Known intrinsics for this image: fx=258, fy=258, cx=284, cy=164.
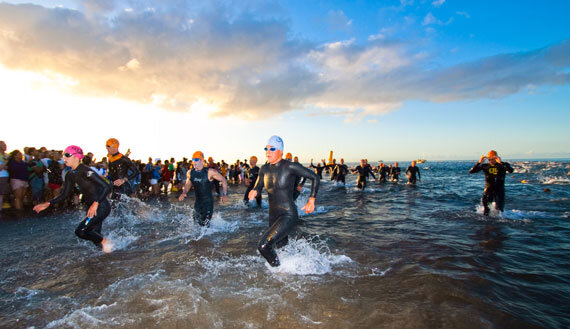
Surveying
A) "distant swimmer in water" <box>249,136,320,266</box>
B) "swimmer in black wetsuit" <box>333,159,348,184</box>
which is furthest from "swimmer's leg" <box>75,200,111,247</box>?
"swimmer in black wetsuit" <box>333,159,348,184</box>

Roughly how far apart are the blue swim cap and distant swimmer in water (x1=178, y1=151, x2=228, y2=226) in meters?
2.76

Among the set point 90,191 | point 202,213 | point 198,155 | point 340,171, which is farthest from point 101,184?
point 340,171

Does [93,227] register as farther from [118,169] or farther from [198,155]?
[198,155]

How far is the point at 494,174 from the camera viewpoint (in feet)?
29.0

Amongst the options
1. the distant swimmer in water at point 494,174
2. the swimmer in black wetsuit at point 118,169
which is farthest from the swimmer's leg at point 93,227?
the distant swimmer in water at point 494,174

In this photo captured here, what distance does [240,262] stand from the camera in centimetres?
514

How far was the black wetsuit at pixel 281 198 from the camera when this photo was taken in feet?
14.5

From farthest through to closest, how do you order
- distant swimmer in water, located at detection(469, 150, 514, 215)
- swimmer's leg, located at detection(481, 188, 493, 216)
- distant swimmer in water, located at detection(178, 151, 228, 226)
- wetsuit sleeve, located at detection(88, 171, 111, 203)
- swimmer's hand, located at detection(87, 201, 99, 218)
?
1. swimmer's leg, located at detection(481, 188, 493, 216)
2. distant swimmer in water, located at detection(469, 150, 514, 215)
3. distant swimmer in water, located at detection(178, 151, 228, 226)
4. wetsuit sleeve, located at detection(88, 171, 111, 203)
5. swimmer's hand, located at detection(87, 201, 99, 218)

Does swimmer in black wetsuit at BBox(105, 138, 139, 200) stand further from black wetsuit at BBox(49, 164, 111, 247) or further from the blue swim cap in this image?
the blue swim cap

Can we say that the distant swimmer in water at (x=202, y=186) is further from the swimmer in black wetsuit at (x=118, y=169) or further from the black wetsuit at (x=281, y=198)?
the black wetsuit at (x=281, y=198)

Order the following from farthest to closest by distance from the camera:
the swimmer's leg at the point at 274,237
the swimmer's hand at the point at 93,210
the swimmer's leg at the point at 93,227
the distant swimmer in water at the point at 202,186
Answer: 1. the distant swimmer in water at the point at 202,186
2. the swimmer's leg at the point at 93,227
3. the swimmer's hand at the point at 93,210
4. the swimmer's leg at the point at 274,237

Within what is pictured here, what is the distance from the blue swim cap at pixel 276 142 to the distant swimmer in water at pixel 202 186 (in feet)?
9.05

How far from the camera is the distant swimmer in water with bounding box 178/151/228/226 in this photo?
701cm

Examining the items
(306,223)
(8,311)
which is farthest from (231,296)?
(306,223)
